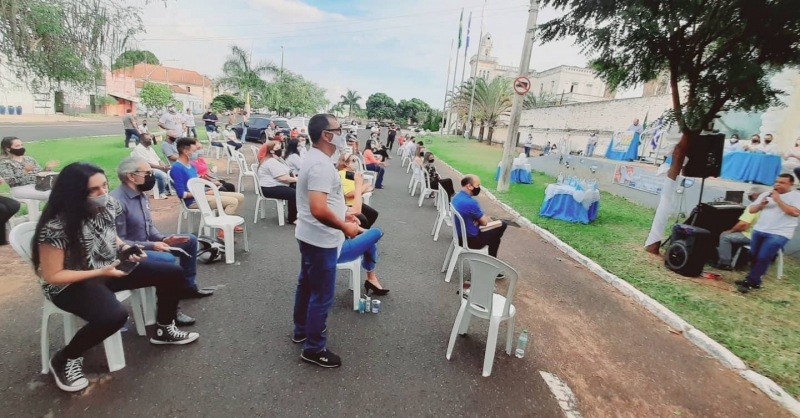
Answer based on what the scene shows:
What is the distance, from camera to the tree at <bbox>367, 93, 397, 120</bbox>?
102m

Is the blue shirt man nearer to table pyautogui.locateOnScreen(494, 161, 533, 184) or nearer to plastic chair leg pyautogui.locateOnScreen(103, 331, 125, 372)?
plastic chair leg pyautogui.locateOnScreen(103, 331, 125, 372)

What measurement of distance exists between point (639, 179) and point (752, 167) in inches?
113

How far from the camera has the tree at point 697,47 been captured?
540cm

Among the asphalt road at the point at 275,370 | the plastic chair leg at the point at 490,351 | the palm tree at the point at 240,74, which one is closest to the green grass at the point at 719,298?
the asphalt road at the point at 275,370

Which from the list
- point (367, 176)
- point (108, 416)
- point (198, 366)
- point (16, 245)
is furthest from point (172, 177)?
point (367, 176)

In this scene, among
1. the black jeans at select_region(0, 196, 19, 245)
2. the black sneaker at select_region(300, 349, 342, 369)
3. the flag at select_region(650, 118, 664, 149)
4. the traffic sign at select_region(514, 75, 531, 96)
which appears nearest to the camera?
the black sneaker at select_region(300, 349, 342, 369)

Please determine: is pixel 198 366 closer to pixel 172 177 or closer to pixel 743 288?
pixel 172 177

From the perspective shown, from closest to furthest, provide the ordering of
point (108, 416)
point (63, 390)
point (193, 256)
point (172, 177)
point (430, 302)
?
point (108, 416), point (63, 390), point (193, 256), point (430, 302), point (172, 177)

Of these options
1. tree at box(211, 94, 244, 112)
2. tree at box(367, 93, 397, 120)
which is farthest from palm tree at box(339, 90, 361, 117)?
tree at box(211, 94, 244, 112)

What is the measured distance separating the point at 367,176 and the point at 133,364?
7419 mm

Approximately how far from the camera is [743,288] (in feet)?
17.8

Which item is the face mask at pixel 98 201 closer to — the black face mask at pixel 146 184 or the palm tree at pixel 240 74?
the black face mask at pixel 146 184

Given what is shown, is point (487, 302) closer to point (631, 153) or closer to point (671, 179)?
point (671, 179)

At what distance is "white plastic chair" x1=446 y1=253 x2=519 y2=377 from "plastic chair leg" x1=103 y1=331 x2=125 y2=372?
2.50 metres
